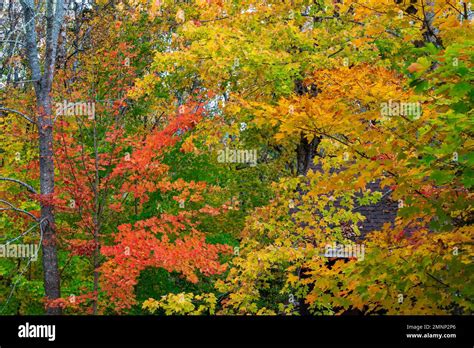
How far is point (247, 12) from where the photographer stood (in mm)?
13664

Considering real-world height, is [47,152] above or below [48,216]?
above

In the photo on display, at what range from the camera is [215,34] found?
12.3m

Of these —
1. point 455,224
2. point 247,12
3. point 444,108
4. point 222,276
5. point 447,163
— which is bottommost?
point 222,276

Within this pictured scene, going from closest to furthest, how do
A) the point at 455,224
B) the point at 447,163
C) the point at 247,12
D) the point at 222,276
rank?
the point at 447,163 < the point at 455,224 < the point at 247,12 < the point at 222,276

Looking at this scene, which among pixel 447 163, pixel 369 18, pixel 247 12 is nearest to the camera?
pixel 447 163

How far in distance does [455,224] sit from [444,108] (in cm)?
165

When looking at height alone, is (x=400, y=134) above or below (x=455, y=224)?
above

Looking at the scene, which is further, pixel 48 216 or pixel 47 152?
pixel 47 152
